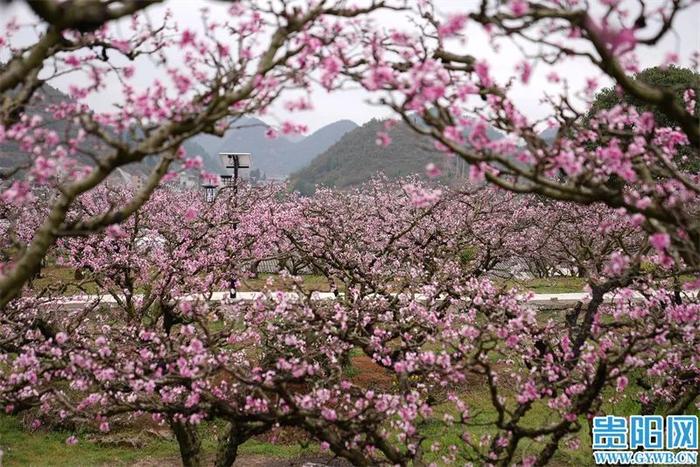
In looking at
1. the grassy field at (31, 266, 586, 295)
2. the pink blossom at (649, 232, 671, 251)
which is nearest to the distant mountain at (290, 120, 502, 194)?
the grassy field at (31, 266, 586, 295)

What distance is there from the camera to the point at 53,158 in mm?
4758

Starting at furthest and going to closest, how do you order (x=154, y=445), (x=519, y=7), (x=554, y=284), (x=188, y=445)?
(x=554, y=284) < (x=154, y=445) < (x=188, y=445) < (x=519, y=7)

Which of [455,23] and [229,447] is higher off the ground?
[455,23]

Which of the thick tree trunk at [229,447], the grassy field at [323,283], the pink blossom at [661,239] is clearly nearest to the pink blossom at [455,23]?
the pink blossom at [661,239]

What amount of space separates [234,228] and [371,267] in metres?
5.74

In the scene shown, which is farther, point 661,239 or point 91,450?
point 91,450

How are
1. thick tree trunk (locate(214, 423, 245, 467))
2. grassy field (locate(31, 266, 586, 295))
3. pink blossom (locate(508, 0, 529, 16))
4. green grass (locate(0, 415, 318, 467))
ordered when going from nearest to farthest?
pink blossom (locate(508, 0, 529, 16)) < thick tree trunk (locate(214, 423, 245, 467)) < green grass (locate(0, 415, 318, 467)) < grassy field (locate(31, 266, 586, 295))

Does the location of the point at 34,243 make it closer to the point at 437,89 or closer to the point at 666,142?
the point at 437,89

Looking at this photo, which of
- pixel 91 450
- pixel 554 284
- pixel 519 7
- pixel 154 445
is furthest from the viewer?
pixel 554 284

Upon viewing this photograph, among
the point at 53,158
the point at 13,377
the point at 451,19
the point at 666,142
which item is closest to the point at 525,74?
the point at 451,19

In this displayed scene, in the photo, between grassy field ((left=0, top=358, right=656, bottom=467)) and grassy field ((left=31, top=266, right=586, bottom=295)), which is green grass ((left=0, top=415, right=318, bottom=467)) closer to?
grassy field ((left=0, top=358, right=656, bottom=467))

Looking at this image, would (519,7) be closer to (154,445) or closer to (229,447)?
(229,447)

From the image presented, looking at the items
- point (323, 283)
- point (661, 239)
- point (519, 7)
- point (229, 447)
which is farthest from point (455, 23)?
point (323, 283)

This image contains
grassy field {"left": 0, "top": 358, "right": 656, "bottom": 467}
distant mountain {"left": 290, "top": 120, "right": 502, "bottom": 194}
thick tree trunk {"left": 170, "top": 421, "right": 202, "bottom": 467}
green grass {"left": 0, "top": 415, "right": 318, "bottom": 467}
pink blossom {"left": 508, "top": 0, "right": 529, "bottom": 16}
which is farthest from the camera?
distant mountain {"left": 290, "top": 120, "right": 502, "bottom": 194}
